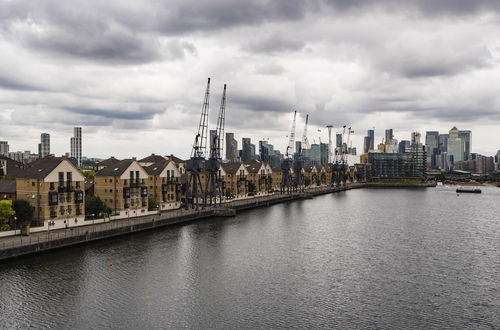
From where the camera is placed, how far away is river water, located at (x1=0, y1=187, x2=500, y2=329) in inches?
1465

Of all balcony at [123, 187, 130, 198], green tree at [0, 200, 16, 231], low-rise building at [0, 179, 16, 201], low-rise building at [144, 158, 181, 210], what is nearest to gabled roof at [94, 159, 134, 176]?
balcony at [123, 187, 130, 198]

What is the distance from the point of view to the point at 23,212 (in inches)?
2435

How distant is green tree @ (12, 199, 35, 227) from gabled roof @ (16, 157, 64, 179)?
651cm

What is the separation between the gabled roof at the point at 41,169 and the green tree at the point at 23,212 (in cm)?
651

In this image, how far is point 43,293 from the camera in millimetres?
42219

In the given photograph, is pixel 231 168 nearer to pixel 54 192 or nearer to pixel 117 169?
pixel 117 169

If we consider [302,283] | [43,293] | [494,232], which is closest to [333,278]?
[302,283]

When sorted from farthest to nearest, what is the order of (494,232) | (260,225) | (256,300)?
1. (260,225)
2. (494,232)
3. (256,300)

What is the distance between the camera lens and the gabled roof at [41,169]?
68.6m

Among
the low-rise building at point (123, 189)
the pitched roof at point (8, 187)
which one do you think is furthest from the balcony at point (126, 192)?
the pitched roof at point (8, 187)

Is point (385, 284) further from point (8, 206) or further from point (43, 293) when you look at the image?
point (8, 206)

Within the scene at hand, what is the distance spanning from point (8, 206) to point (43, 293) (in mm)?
22496

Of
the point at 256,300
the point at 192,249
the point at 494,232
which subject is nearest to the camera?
the point at 256,300

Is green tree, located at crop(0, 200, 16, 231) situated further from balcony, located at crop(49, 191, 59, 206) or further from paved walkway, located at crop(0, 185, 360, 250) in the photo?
balcony, located at crop(49, 191, 59, 206)
